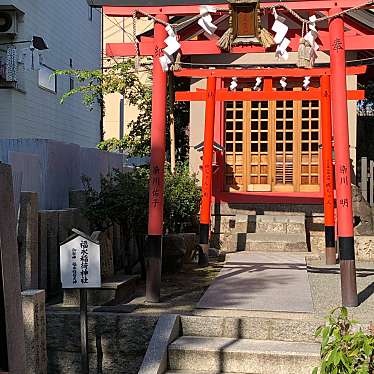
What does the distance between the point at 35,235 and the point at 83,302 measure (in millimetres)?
1512

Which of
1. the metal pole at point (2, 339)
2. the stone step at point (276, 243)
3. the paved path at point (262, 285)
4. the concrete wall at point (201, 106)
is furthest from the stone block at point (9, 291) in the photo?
the concrete wall at point (201, 106)

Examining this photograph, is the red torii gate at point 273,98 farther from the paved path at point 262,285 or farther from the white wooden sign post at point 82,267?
the white wooden sign post at point 82,267

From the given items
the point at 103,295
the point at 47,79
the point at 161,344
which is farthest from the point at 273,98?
the point at 47,79

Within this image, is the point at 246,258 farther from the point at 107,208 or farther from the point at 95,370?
the point at 95,370

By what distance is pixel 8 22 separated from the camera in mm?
20797

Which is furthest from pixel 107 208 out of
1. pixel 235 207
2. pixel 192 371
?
pixel 235 207

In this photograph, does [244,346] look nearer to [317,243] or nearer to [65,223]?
[65,223]

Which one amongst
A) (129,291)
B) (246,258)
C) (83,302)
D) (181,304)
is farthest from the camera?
(246,258)

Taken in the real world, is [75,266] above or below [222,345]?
above

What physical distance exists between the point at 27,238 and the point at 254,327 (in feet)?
9.31

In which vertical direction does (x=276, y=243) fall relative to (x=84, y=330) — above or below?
above

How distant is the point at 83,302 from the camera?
743 centimetres

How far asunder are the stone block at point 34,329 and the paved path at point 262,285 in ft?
7.36

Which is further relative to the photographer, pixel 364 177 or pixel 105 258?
pixel 364 177
